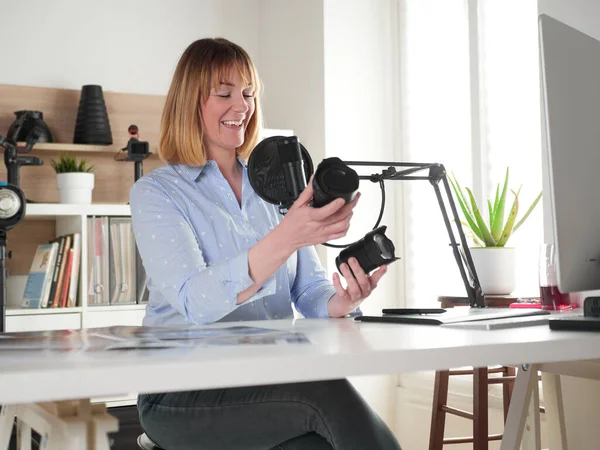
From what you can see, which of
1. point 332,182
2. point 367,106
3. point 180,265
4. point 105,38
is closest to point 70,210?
point 105,38

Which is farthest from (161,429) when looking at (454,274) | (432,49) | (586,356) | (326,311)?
(432,49)

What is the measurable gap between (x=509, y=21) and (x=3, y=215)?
2043 millimetres

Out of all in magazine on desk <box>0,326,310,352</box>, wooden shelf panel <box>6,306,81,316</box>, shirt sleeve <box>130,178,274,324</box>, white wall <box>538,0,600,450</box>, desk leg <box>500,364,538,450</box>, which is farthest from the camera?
wooden shelf panel <box>6,306,81,316</box>

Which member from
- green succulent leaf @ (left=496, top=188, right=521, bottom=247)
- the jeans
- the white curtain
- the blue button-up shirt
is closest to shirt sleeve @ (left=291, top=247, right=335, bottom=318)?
the blue button-up shirt

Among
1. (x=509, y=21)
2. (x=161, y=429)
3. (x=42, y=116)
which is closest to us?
(x=161, y=429)

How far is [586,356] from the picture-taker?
106cm

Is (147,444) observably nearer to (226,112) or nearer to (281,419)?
(281,419)

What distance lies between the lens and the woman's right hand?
128 centimetres

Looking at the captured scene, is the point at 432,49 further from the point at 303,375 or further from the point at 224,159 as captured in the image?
the point at 303,375

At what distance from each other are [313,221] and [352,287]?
0.31 m

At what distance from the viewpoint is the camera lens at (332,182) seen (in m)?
1.26

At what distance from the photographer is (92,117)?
133 inches

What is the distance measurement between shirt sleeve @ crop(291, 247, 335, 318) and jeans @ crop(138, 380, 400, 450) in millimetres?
569

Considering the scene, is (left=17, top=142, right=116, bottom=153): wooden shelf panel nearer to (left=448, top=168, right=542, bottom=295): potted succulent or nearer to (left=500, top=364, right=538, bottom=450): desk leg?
(left=448, top=168, right=542, bottom=295): potted succulent
